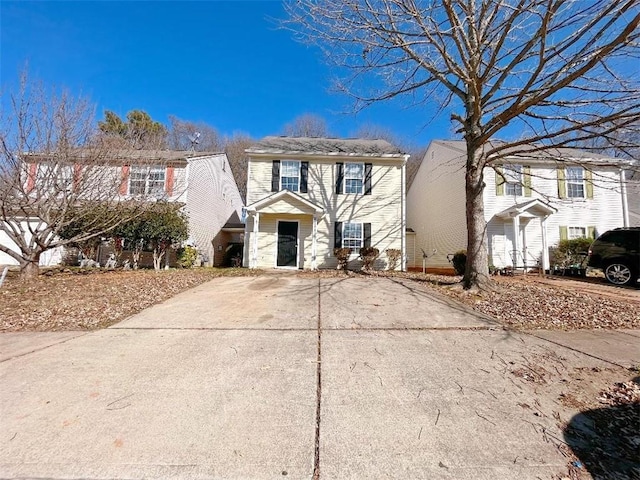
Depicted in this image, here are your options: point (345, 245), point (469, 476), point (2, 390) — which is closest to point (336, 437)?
point (469, 476)

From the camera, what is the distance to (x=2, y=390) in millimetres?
2871

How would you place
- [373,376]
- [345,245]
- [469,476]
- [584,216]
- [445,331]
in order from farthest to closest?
[584,216] → [345,245] → [445,331] → [373,376] → [469,476]

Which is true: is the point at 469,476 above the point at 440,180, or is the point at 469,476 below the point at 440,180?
below

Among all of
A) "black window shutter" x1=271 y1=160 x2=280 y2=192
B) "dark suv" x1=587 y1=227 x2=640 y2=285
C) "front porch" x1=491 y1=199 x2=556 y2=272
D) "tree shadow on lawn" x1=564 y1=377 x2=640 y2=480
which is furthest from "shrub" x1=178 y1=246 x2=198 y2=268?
"dark suv" x1=587 y1=227 x2=640 y2=285

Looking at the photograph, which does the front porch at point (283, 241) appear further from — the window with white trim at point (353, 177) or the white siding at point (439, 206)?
the white siding at point (439, 206)

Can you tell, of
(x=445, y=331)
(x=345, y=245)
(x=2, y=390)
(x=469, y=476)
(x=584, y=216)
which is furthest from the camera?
(x=584, y=216)

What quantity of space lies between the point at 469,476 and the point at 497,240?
1389cm

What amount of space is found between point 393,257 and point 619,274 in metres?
7.43

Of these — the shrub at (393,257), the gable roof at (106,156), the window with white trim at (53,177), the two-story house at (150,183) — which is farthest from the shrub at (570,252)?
the window with white trim at (53,177)

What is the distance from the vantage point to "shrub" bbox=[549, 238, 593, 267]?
12.6 meters

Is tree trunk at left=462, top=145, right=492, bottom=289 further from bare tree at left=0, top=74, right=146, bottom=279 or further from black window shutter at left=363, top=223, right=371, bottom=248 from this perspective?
bare tree at left=0, top=74, right=146, bottom=279

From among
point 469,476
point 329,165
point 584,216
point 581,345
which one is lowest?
A: point 469,476

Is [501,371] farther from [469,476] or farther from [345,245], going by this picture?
[345,245]

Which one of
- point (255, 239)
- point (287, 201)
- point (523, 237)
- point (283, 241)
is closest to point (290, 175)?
point (287, 201)
